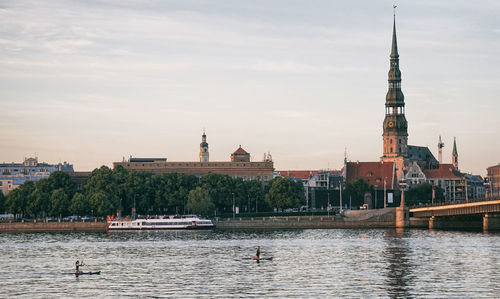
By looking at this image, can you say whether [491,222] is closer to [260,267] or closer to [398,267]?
[398,267]

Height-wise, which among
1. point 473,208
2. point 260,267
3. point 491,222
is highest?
point 473,208

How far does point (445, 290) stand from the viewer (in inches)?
3617

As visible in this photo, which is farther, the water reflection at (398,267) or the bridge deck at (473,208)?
the bridge deck at (473,208)

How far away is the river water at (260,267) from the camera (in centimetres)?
9250

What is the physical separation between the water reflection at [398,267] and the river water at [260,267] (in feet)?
0.37

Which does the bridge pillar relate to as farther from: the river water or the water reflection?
the water reflection

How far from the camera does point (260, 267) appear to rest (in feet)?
378

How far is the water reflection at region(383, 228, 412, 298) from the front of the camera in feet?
303

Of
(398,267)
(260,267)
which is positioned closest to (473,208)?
(398,267)

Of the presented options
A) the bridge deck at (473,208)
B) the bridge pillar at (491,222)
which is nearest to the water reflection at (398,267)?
the bridge deck at (473,208)

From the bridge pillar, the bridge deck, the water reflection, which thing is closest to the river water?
the water reflection

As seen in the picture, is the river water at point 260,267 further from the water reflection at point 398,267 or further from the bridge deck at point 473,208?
the bridge deck at point 473,208

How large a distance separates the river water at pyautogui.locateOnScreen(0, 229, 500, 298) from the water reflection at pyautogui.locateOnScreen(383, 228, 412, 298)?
113 mm

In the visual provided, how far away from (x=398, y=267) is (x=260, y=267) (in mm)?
16205
